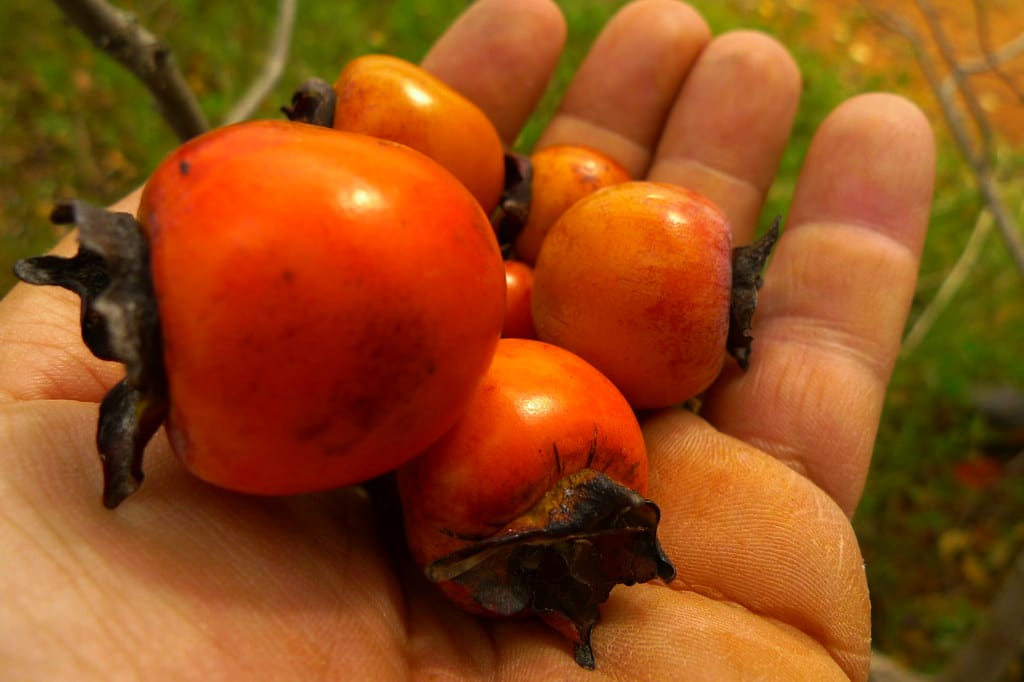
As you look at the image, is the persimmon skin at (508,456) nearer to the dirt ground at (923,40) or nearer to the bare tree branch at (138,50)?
the bare tree branch at (138,50)

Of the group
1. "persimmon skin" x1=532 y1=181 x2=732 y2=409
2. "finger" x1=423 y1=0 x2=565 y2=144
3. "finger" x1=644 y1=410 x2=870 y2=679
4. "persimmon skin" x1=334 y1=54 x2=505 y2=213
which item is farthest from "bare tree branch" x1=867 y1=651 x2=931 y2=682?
"finger" x1=423 y1=0 x2=565 y2=144

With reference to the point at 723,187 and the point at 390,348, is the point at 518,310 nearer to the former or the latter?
the point at 390,348

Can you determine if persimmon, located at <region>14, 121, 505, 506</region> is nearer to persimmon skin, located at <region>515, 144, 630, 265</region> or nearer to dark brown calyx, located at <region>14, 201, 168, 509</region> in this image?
dark brown calyx, located at <region>14, 201, 168, 509</region>

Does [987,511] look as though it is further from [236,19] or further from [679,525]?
[236,19]

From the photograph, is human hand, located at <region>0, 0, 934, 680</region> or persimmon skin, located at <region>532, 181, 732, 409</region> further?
persimmon skin, located at <region>532, 181, 732, 409</region>

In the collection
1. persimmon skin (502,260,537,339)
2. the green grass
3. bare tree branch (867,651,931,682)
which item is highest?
persimmon skin (502,260,537,339)

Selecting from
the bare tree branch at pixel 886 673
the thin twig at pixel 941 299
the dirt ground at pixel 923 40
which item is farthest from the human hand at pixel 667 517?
the dirt ground at pixel 923 40
